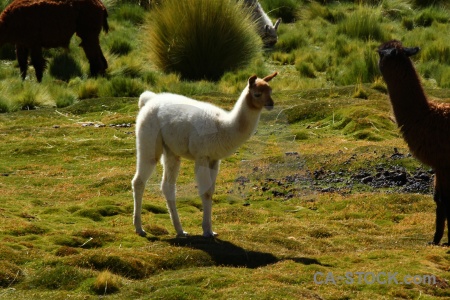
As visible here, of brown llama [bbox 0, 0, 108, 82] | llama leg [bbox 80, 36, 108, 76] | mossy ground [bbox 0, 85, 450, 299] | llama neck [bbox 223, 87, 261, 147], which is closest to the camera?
mossy ground [bbox 0, 85, 450, 299]

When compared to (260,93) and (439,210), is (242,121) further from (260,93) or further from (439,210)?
(439,210)

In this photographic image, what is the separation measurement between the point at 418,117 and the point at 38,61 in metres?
12.1

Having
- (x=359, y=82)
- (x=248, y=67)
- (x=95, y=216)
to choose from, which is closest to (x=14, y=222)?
(x=95, y=216)

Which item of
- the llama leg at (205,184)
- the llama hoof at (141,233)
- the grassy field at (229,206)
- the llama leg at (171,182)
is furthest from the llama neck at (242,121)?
the llama hoof at (141,233)

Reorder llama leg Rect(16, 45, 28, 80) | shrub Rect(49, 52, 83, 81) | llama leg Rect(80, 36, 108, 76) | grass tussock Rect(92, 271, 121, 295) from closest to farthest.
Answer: grass tussock Rect(92, 271, 121, 295) < llama leg Rect(16, 45, 28, 80) < llama leg Rect(80, 36, 108, 76) < shrub Rect(49, 52, 83, 81)

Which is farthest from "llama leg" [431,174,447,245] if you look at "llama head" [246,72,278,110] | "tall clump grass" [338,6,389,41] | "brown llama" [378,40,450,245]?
"tall clump grass" [338,6,389,41]

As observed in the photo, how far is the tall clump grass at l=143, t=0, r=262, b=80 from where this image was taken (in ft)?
63.5

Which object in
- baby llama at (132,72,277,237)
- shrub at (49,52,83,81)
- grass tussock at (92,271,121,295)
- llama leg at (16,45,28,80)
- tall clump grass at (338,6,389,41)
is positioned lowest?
shrub at (49,52,83,81)

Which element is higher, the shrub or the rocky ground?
the rocky ground

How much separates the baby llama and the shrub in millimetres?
11490

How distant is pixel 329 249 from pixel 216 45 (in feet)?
37.9

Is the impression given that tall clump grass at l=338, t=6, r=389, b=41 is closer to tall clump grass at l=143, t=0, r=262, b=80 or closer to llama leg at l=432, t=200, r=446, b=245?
tall clump grass at l=143, t=0, r=262, b=80

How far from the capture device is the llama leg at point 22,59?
19.3 metres

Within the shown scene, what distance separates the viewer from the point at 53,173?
12.2 meters
